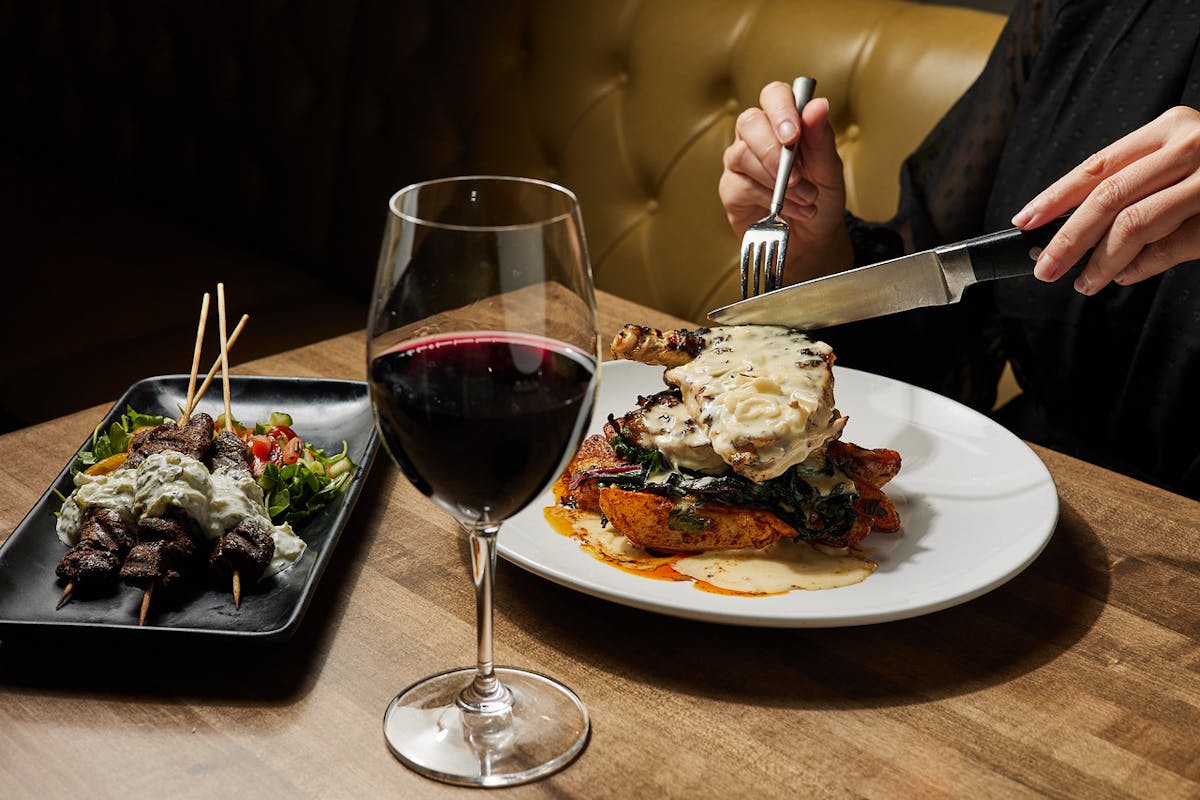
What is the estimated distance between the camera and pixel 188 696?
812 mm

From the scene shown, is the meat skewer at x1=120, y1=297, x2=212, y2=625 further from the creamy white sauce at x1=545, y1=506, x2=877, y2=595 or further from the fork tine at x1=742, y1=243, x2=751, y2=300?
the fork tine at x1=742, y1=243, x2=751, y2=300

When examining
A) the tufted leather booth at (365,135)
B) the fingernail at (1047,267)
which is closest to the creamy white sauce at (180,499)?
the fingernail at (1047,267)

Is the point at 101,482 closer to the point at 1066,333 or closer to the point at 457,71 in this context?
the point at 1066,333

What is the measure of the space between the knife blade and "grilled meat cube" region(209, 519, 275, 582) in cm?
52

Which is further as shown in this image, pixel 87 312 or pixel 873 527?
pixel 87 312

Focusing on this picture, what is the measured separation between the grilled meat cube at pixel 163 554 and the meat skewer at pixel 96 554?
14 millimetres

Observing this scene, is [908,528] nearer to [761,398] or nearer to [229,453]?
[761,398]

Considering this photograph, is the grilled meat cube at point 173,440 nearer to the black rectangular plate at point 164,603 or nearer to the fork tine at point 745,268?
the black rectangular plate at point 164,603

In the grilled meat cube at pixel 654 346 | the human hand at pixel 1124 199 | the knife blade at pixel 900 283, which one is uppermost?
the human hand at pixel 1124 199

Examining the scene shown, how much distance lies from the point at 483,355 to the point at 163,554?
380 mm

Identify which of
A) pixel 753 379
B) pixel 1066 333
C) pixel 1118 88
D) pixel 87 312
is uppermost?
pixel 1118 88

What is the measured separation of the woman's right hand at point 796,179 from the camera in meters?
1.49

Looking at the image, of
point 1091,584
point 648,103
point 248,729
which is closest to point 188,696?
point 248,729

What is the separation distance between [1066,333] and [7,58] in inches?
154
